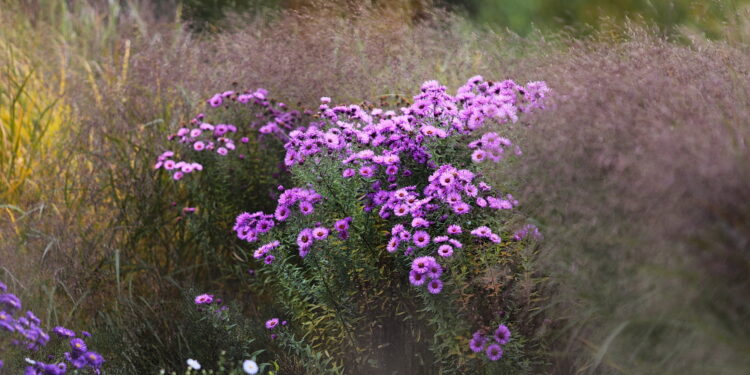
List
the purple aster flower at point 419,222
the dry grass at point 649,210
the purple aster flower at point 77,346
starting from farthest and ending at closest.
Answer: the purple aster flower at point 77,346 < the purple aster flower at point 419,222 < the dry grass at point 649,210

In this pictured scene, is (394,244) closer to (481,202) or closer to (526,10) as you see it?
(481,202)

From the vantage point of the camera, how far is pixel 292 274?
117 inches

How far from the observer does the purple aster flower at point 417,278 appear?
2516 millimetres

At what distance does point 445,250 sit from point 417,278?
0.13 m

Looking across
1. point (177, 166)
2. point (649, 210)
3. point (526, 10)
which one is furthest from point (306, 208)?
point (526, 10)

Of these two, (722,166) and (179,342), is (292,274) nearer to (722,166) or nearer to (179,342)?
(179,342)

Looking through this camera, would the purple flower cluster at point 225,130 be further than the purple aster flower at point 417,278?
Yes

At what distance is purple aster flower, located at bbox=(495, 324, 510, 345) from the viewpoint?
2500 mm

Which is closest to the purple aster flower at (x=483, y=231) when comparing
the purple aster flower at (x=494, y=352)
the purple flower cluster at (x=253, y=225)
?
the purple aster flower at (x=494, y=352)

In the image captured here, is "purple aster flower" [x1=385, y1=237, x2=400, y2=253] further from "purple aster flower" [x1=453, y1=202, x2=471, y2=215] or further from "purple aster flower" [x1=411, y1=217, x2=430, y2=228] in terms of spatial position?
"purple aster flower" [x1=453, y1=202, x2=471, y2=215]

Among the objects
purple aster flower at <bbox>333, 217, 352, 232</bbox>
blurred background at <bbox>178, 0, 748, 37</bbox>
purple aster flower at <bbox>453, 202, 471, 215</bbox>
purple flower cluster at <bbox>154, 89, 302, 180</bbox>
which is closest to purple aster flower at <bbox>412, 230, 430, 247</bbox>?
purple aster flower at <bbox>453, 202, 471, 215</bbox>

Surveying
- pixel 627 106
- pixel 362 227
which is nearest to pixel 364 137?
pixel 362 227

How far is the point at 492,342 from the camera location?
8.34 ft

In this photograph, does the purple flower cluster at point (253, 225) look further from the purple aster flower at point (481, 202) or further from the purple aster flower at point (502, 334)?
the purple aster flower at point (502, 334)
